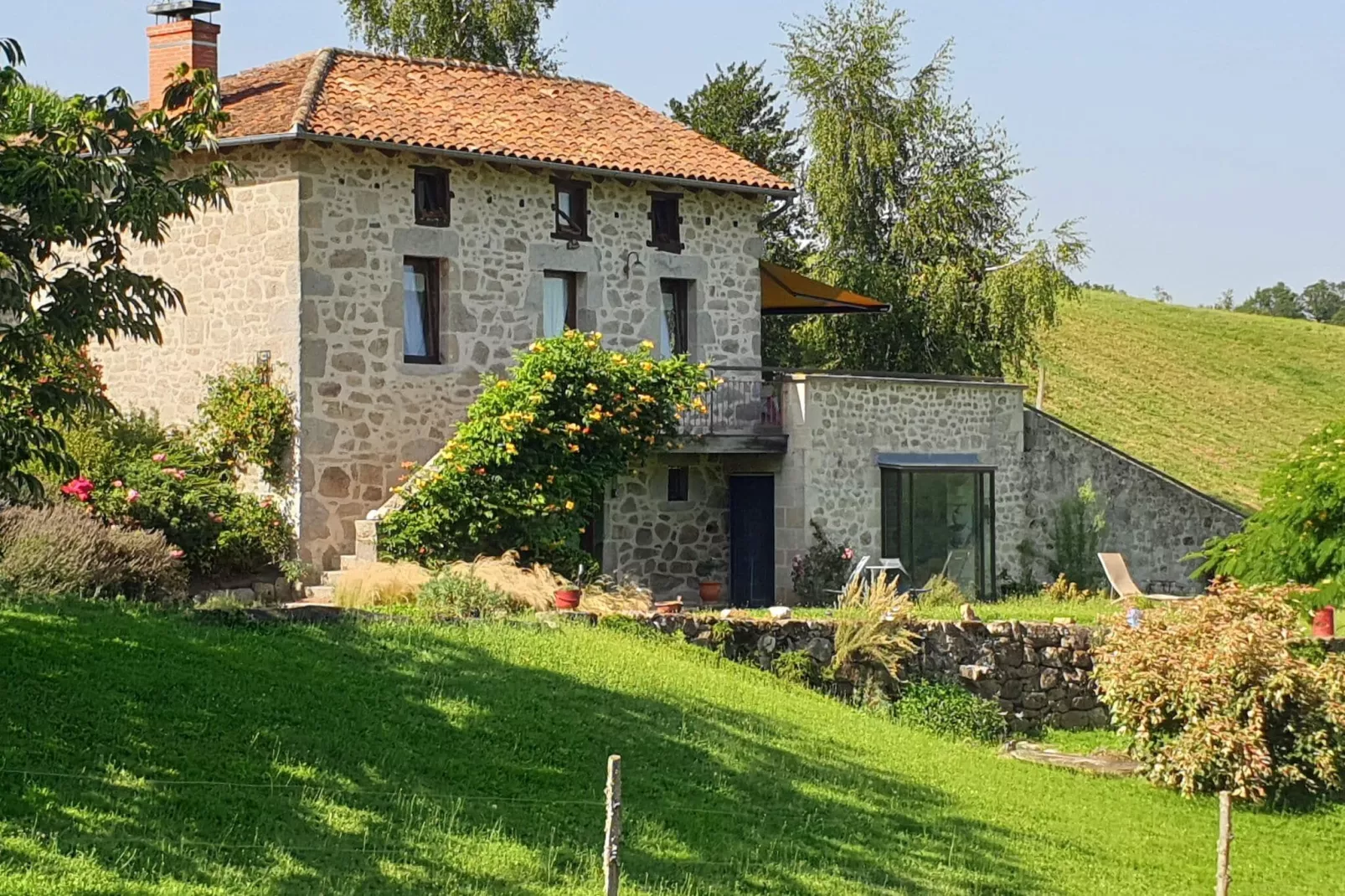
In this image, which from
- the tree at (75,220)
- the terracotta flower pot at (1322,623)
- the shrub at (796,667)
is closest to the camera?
the tree at (75,220)

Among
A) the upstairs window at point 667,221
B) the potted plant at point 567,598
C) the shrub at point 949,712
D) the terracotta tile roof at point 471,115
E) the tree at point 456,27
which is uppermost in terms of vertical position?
the tree at point 456,27

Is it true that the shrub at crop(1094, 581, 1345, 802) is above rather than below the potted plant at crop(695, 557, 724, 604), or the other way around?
below

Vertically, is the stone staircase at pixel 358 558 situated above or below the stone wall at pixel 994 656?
above

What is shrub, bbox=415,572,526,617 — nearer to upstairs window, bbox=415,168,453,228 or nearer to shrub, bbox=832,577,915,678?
shrub, bbox=832,577,915,678

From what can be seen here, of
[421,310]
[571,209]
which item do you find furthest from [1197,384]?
[421,310]

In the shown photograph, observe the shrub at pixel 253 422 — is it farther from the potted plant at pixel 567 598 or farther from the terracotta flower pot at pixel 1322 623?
the terracotta flower pot at pixel 1322 623

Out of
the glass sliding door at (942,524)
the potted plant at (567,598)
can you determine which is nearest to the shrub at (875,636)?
the potted plant at (567,598)

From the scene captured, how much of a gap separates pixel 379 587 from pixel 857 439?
8720 millimetres

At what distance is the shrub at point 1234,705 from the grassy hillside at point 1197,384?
2411 cm

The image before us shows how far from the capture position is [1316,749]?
17094 mm

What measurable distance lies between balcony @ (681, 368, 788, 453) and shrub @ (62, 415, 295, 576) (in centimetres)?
571

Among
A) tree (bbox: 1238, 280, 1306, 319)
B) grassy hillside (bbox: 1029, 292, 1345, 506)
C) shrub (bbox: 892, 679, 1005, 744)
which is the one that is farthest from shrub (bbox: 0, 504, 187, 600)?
tree (bbox: 1238, 280, 1306, 319)

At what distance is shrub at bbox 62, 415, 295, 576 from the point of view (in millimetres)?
20469

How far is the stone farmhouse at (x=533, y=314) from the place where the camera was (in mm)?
22672
